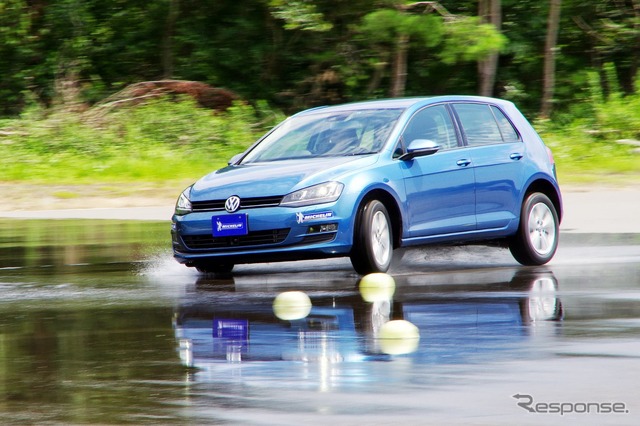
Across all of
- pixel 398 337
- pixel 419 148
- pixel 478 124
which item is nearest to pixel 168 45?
pixel 478 124

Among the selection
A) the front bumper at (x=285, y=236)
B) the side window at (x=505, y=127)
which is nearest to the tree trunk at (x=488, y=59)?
the side window at (x=505, y=127)

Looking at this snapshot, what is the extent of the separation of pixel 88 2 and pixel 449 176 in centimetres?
2713

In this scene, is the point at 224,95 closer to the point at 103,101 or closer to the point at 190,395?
the point at 103,101

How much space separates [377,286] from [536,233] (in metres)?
2.73

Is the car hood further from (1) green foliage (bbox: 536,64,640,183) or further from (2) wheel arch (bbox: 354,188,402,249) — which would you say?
(1) green foliage (bbox: 536,64,640,183)

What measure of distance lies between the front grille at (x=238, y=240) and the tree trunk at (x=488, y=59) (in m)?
22.9

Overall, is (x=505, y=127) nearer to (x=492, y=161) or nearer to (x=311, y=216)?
(x=492, y=161)

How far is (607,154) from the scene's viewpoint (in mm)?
28094

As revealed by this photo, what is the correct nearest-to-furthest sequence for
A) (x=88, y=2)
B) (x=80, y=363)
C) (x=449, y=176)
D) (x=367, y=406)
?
(x=367, y=406)
(x=80, y=363)
(x=449, y=176)
(x=88, y=2)

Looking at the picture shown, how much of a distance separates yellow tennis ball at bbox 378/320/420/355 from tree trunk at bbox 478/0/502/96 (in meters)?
26.4

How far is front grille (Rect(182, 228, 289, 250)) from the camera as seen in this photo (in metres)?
11.5

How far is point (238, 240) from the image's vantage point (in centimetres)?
1168

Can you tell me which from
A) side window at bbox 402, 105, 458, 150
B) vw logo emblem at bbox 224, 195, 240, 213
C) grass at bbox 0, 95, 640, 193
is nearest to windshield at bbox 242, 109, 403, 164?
side window at bbox 402, 105, 458, 150

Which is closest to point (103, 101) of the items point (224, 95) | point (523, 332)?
point (224, 95)
